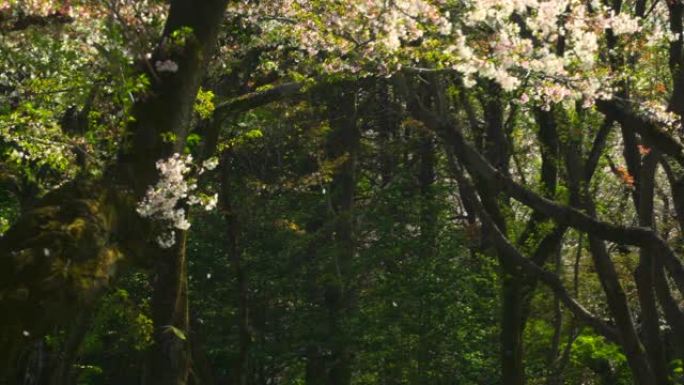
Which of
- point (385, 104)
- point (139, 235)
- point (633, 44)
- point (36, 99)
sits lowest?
point (139, 235)

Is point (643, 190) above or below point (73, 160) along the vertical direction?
above

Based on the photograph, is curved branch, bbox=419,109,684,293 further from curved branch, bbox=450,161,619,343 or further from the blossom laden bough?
the blossom laden bough

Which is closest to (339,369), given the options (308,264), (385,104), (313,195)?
(308,264)

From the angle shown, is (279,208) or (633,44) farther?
(279,208)

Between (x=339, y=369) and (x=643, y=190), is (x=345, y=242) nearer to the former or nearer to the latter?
(x=339, y=369)

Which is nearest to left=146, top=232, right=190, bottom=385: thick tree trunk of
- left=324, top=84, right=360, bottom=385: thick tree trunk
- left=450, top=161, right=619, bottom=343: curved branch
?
left=450, top=161, right=619, bottom=343: curved branch

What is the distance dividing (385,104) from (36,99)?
16334mm

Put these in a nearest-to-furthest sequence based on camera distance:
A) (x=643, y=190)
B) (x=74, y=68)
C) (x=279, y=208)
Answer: (x=74, y=68)
(x=643, y=190)
(x=279, y=208)

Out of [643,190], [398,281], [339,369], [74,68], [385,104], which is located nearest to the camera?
[74,68]

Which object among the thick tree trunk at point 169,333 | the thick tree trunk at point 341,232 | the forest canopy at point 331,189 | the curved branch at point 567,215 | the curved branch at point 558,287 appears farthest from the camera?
the thick tree trunk at point 341,232

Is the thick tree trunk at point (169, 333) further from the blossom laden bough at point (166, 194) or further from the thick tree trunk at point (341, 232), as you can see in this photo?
the thick tree trunk at point (341, 232)

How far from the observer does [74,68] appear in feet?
35.4

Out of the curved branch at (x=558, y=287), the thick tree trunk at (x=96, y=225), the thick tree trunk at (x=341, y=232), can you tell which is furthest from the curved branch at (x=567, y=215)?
the thick tree trunk at (x=341, y=232)

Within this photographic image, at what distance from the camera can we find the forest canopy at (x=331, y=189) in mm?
7488
